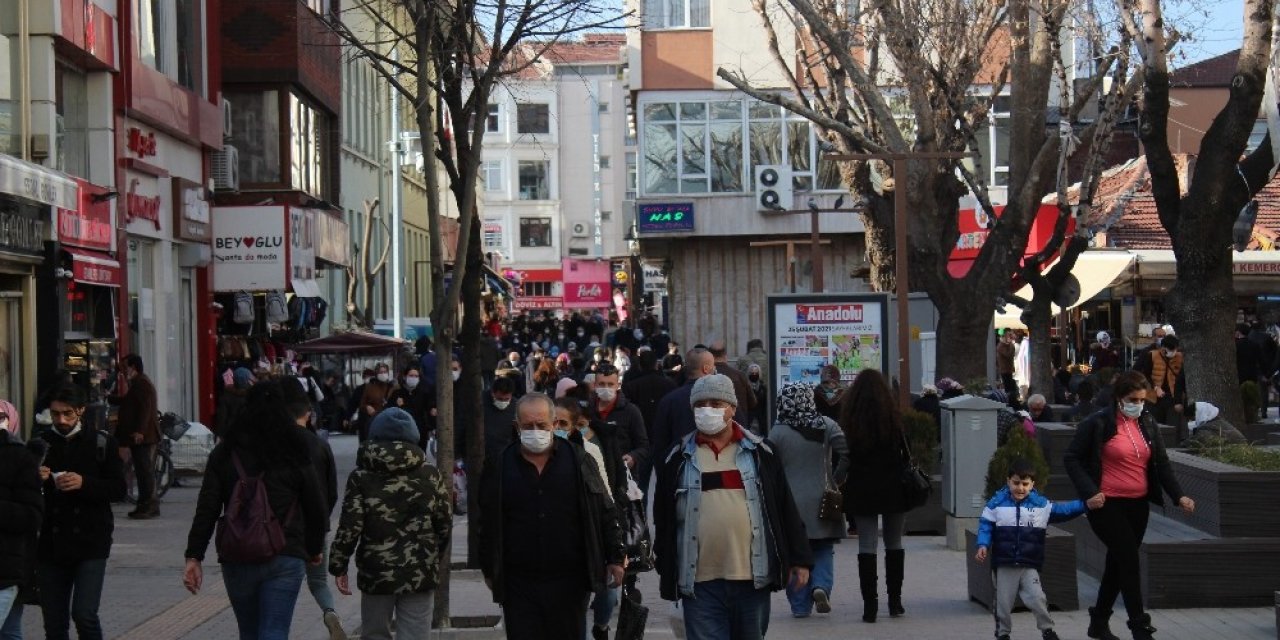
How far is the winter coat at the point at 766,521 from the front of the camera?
26.0 ft

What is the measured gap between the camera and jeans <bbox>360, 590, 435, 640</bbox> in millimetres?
8422

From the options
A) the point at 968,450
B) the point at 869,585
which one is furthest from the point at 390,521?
the point at 968,450

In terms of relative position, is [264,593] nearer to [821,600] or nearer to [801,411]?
[801,411]

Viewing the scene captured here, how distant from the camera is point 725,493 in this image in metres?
7.96

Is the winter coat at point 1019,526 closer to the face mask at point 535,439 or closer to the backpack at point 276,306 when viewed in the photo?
the face mask at point 535,439

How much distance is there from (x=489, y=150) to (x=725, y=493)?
100.0 m

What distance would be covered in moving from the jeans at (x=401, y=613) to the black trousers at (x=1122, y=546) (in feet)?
13.1

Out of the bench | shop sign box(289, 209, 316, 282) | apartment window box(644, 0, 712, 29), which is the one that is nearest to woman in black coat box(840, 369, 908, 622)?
the bench

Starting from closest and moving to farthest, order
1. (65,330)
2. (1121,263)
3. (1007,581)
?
1. (1007,581)
2. (65,330)
3. (1121,263)

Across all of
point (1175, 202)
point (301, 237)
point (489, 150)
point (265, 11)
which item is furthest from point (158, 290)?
point (489, 150)

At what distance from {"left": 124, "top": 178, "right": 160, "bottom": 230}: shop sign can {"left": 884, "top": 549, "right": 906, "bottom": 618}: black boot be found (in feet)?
48.7

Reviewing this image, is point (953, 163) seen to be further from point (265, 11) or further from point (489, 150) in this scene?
point (489, 150)

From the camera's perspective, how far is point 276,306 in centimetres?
3322

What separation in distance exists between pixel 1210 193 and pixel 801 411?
6.25m
